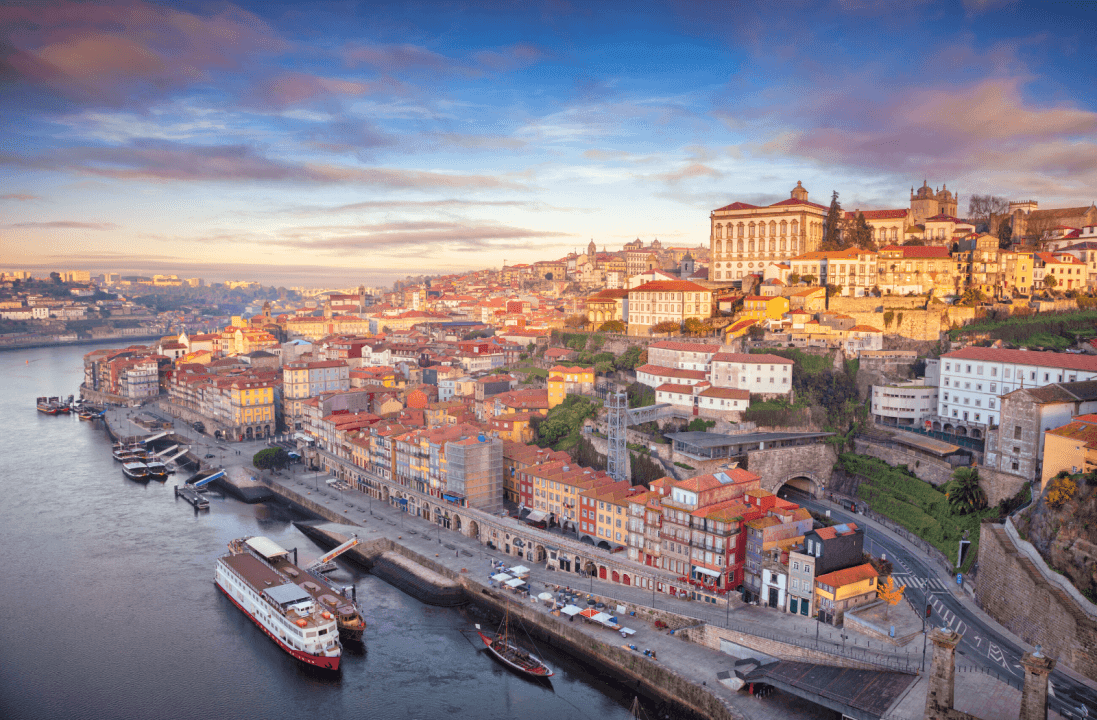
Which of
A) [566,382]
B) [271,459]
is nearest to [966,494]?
[566,382]

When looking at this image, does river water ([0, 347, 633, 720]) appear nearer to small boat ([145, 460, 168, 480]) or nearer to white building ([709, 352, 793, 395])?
small boat ([145, 460, 168, 480])

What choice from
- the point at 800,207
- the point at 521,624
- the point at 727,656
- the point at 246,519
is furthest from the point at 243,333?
the point at 727,656

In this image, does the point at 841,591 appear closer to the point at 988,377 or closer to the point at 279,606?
the point at 988,377

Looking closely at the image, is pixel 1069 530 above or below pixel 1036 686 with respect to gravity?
above

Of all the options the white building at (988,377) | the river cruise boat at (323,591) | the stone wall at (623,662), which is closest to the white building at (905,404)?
the white building at (988,377)

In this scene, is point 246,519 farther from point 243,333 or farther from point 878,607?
point 243,333

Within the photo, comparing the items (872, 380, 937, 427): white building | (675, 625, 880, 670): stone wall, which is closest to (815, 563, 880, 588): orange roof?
(675, 625, 880, 670): stone wall
